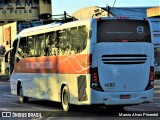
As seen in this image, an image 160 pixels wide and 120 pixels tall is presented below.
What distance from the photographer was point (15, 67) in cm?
2470

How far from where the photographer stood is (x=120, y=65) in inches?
657

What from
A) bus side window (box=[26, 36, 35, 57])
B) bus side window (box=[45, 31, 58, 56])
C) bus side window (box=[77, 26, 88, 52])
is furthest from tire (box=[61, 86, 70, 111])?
bus side window (box=[26, 36, 35, 57])

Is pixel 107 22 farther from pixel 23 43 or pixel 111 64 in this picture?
pixel 23 43

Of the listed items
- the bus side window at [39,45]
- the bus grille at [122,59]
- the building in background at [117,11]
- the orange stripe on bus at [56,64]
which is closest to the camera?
the bus grille at [122,59]

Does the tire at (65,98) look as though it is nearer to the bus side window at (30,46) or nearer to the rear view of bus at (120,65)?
the rear view of bus at (120,65)

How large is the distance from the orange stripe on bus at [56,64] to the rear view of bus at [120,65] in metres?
0.48

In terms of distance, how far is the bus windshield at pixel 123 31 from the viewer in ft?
55.3

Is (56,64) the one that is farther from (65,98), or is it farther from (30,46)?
(30,46)

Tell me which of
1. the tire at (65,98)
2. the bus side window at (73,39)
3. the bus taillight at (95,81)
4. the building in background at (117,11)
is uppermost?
the building in background at (117,11)

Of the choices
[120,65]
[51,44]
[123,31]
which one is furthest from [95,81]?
[51,44]

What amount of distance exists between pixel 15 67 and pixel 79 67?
8.03 meters

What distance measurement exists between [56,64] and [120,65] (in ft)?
11.6

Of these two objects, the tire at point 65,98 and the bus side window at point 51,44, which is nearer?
the tire at point 65,98

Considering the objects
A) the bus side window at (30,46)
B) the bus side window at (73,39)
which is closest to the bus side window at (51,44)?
the bus side window at (73,39)
